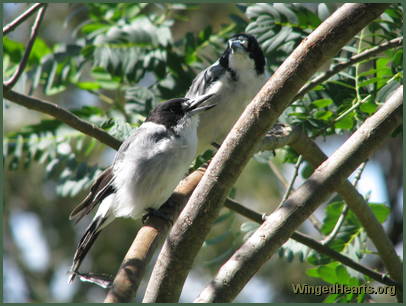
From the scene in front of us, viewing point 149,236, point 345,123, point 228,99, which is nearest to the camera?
point 149,236

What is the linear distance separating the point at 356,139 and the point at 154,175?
4.14 ft

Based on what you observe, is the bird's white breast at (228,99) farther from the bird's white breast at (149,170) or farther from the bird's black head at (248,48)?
the bird's white breast at (149,170)

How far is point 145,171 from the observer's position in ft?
11.3

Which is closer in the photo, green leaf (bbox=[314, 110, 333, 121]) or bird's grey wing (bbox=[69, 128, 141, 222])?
bird's grey wing (bbox=[69, 128, 141, 222])

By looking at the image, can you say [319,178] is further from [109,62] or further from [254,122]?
[109,62]

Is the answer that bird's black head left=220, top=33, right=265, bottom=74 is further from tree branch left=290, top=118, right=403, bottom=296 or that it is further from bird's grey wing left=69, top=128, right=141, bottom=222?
tree branch left=290, top=118, right=403, bottom=296

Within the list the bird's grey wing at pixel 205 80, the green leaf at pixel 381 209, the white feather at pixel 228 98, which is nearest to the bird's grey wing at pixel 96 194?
the white feather at pixel 228 98

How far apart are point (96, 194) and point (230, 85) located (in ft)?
3.88

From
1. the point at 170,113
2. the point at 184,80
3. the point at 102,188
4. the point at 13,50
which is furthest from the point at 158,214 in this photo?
the point at 13,50

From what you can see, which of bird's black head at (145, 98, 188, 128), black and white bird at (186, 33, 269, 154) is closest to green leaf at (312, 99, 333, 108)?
black and white bird at (186, 33, 269, 154)

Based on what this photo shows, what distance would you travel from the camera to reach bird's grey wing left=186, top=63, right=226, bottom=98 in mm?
4031

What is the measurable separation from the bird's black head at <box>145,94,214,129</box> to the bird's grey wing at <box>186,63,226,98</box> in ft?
1.07

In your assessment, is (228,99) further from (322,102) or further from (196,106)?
(322,102)

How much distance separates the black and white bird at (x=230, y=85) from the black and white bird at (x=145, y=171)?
354mm
